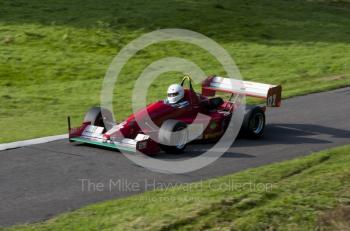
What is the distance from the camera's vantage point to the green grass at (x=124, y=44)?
20.1 m

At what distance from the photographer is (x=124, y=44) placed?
28078mm

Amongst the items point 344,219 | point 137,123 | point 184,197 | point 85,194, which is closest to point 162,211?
point 184,197

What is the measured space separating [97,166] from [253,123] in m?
3.99

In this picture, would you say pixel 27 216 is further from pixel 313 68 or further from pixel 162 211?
pixel 313 68

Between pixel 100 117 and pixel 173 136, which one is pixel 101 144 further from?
pixel 173 136

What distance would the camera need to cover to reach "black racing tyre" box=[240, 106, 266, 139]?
15.3 m

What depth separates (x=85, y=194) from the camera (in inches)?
452

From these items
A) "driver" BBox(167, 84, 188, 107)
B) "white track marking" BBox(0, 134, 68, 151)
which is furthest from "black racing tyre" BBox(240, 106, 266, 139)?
"white track marking" BBox(0, 134, 68, 151)

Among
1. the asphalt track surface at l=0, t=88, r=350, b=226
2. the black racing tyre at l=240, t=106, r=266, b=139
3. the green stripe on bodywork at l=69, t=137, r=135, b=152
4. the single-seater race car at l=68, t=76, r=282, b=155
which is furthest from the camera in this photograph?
the black racing tyre at l=240, t=106, r=266, b=139

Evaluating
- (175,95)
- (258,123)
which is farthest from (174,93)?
(258,123)

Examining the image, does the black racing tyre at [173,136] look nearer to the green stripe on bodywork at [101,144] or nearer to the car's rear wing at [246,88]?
the green stripe on bodywork at [101,144]

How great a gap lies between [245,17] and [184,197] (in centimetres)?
2366

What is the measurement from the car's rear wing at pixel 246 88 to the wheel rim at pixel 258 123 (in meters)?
0.33

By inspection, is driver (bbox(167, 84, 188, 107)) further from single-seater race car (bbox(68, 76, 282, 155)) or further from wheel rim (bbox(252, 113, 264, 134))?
wheel rim (bbox(252, 113, 264, 134))
